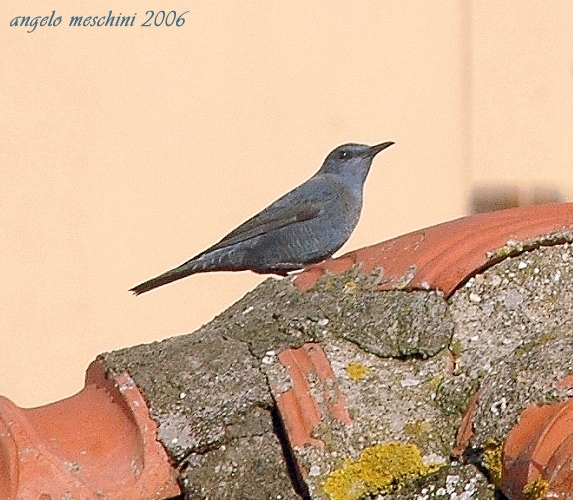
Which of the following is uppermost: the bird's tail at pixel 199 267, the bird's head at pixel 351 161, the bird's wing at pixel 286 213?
the bird's head at pixel 351 161

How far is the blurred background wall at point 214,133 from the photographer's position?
5.27m

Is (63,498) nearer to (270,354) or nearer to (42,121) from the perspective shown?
(270,354)

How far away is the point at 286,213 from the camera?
4.47 metres

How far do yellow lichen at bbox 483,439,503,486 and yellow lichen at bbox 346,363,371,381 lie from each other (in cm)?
29

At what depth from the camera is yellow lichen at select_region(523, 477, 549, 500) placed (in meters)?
1.74

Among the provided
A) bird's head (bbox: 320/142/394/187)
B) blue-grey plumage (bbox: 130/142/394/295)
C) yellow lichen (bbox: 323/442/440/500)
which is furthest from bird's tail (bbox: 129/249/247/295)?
yellow lichen (bbox: 323/442/440/500)

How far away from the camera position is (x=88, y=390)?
229 centimetres

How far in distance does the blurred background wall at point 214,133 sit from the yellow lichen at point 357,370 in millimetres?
3207

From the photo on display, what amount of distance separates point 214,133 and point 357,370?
11.0ft

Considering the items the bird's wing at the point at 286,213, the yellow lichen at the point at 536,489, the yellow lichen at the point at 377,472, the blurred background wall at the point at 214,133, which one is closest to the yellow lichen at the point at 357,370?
the yellow lichen at the point at 377,472

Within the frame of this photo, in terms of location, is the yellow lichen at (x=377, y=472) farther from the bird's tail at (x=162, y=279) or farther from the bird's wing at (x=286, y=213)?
the bird's wing at (x=286, y=213)

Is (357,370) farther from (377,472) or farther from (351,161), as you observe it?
(351,161)

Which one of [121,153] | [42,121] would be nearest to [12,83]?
[42,121]

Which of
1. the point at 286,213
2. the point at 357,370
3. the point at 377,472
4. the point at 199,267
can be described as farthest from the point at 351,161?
the point at 377,472
